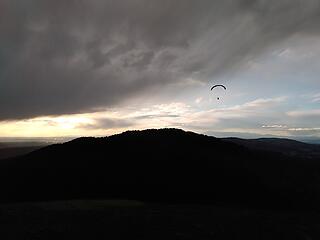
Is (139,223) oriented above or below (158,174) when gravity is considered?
below

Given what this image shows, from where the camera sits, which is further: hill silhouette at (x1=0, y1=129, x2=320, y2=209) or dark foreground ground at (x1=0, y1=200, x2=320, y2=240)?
hill silhouette at (x1=0, y1=129, x2=320, y2=209)

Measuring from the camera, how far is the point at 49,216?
123 ft

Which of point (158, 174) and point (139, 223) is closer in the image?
point (139, 223)

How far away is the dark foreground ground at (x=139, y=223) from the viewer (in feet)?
103

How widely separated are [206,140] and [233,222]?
65.8 m

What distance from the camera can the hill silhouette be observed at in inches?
2525

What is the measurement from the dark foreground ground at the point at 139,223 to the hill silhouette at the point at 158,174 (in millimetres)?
16580

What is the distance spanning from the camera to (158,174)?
72.3 m

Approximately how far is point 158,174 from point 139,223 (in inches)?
1444

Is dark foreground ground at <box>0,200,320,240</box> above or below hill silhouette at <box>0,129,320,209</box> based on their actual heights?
below

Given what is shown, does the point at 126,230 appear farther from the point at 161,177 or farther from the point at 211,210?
the point at 161,177

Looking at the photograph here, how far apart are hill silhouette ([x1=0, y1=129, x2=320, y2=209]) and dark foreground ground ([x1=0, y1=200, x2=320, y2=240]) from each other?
54.4 feet

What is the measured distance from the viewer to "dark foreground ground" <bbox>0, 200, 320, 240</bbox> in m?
31.3

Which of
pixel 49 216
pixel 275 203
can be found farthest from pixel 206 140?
pixel 49 216
